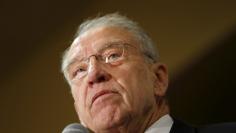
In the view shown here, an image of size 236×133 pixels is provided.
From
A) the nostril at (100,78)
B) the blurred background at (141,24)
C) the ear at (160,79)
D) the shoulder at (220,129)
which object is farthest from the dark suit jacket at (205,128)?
the blurred background at (141,24)

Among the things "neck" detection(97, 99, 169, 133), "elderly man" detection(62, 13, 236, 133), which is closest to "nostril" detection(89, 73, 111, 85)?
"elderly man" detection(62, 13, 236, 133)

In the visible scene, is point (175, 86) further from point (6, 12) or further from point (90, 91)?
point (90, 91)

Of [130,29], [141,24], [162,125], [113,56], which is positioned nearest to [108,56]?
[113,56]

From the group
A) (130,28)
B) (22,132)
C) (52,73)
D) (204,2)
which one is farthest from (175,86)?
(130,28)

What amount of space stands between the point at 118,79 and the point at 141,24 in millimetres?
1146

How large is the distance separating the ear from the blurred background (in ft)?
2.82

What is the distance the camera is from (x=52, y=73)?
254 cm

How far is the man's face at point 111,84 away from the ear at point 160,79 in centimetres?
2

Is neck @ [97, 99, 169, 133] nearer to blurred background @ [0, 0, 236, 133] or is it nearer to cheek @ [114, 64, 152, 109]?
cheek @ [114, 64, 152, 109]

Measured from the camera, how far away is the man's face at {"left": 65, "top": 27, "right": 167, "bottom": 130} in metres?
1.26

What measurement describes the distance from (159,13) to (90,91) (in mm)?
1189

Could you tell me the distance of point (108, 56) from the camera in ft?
4.38

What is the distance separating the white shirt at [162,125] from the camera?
1313 mm

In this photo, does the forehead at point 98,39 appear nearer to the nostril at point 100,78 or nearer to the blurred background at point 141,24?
the nostril at point 100,78
